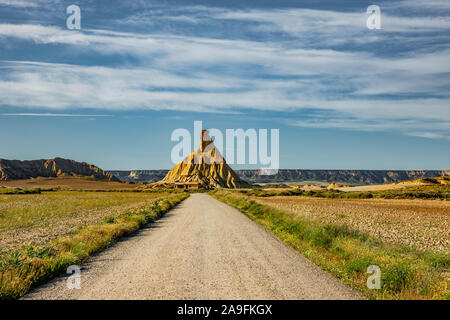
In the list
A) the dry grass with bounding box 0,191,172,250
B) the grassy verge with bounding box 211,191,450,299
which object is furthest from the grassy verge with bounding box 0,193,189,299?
the grassy verge with bounding box 211,191,450,299

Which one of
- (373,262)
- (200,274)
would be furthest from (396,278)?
(200,274)

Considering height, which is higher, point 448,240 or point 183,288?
point 183,288

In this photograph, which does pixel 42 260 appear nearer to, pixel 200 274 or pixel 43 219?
pixel 200 274

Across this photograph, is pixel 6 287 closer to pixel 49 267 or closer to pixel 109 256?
pixel 49 267

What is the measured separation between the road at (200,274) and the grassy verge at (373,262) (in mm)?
552

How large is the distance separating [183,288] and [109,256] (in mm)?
4841

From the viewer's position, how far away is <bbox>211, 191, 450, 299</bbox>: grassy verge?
7.47 metres

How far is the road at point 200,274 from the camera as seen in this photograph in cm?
697

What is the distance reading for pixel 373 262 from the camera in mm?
9086

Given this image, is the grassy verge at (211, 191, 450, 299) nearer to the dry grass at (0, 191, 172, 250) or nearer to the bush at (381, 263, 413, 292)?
the bush at (381, 263, 413, 292)

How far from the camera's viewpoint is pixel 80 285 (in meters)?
7.69

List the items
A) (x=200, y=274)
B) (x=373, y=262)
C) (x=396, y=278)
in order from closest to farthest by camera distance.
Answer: (x=396, y=278) → (x=200, y=274) → (x=373, y=262)

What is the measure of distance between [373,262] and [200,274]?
4.61 m
